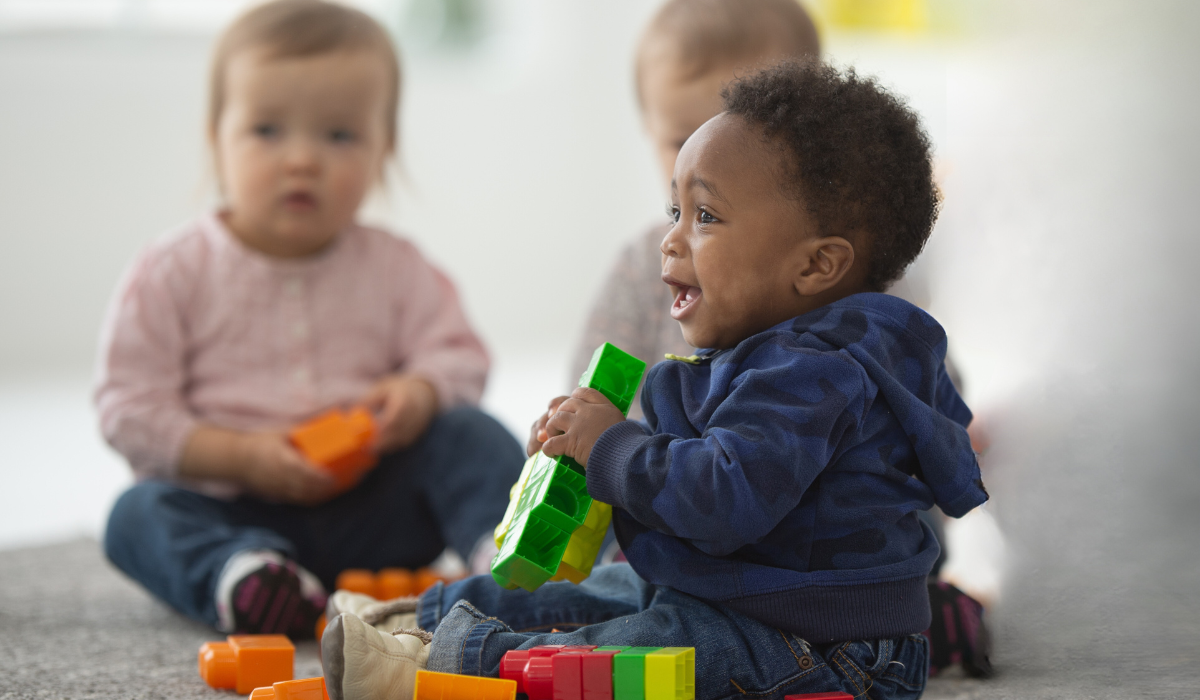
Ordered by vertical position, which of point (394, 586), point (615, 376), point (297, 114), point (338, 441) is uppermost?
point (297, 114)

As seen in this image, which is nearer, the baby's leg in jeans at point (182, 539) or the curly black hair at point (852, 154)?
the curly black hair at point (852, 154)

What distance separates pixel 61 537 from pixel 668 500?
3.46ft

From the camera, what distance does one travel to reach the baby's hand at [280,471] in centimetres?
108

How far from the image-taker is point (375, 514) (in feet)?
3.80

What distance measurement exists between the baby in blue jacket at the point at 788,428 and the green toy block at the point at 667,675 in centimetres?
4

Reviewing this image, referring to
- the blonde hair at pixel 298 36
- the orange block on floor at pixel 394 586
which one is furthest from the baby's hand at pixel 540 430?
the blonde hair at pixel 298 36

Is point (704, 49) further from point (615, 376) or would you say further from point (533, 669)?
point (533, 669)

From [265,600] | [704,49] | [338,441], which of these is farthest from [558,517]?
[704,49]

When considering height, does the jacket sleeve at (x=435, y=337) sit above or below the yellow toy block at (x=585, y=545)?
above

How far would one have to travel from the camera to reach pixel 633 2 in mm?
3592

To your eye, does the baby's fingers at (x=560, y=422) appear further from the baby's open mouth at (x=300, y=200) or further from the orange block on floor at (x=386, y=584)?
the baby's open mouth at (x=300, y=200)

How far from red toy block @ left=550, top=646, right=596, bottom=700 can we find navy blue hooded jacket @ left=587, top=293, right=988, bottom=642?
83 mm

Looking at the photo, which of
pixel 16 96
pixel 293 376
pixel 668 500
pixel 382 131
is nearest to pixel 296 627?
pixel 293 376

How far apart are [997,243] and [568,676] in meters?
0.56
